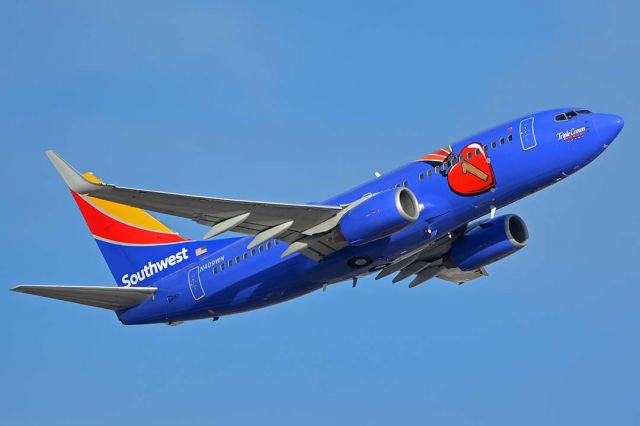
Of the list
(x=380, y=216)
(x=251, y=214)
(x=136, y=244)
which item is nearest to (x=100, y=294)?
(x=136, y=244)

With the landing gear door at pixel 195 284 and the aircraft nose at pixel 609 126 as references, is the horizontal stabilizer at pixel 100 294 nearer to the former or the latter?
the landing gear door at pixel 195 284

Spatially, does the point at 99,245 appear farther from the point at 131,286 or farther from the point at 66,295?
the point at 66,295

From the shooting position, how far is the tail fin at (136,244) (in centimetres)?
5150

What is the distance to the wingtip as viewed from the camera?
38.8 metres

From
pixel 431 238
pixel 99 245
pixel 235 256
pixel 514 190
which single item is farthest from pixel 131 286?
pixel 514 190

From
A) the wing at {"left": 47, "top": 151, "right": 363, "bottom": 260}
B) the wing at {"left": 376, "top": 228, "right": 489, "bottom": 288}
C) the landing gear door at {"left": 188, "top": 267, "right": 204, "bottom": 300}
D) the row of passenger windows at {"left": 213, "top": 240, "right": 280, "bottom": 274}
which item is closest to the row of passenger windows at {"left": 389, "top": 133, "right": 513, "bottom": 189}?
the wing at {"left": 47, "top": 151, "right": 363, "bottom": 260}

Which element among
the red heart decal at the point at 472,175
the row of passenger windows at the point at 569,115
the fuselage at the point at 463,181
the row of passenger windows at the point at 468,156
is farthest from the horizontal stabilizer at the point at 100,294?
the row of passenger windows at the point at 569,115

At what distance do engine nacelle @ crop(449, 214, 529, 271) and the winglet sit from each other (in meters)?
16.9

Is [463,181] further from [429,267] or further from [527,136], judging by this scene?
[429,267]

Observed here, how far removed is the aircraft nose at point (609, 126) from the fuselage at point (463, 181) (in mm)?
38

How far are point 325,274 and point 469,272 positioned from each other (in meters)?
9.05

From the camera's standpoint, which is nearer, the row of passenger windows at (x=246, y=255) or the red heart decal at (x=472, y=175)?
the red heart decal at (x=472, y=175)

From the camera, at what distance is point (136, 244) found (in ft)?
174

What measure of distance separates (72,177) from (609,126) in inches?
791
